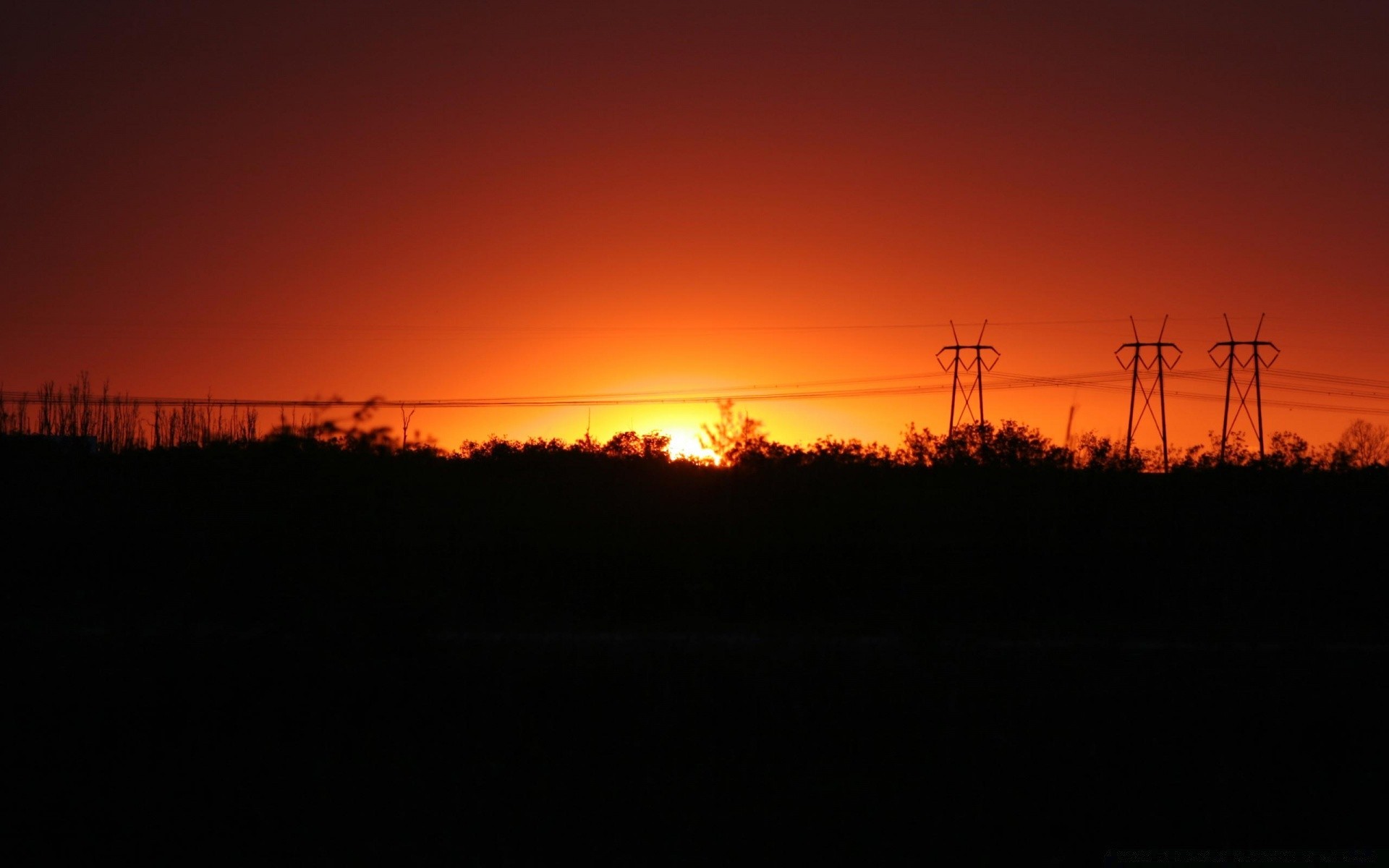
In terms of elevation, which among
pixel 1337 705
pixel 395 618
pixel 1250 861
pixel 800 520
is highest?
pixel 800 520

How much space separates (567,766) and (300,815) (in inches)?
137

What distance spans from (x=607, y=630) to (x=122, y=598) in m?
9.15

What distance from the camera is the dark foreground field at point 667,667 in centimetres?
1416

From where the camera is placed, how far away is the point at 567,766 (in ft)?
51.1

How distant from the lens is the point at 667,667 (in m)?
17.2

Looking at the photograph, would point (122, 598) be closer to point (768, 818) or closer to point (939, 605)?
point (768, 818)

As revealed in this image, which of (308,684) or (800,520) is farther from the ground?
(800,520)

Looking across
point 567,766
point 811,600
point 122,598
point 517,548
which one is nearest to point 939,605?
point 811,600

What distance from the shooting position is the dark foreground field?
1416 cm

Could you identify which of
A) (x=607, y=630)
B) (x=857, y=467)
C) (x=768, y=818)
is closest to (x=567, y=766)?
(x=768, y=818)

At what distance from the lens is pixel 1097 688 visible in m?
17.2

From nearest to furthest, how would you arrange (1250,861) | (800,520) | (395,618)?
(1250,861) < (395,618) < (800,520)

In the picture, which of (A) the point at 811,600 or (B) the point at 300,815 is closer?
(B) the point at 300,815

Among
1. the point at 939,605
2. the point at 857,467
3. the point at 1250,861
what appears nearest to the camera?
the point at 1250,861
